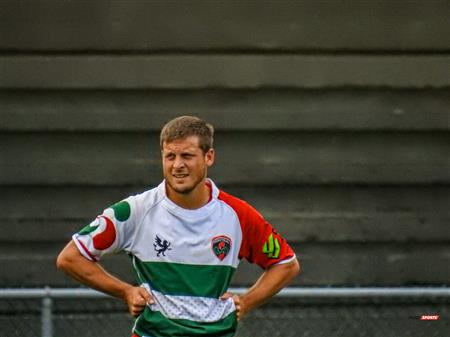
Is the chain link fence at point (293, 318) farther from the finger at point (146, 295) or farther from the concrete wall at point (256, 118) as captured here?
the finger at point (146, 295)

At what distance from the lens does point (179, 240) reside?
484 cm

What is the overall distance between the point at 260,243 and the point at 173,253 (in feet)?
1.22

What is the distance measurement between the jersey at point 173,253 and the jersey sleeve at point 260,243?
0.08m

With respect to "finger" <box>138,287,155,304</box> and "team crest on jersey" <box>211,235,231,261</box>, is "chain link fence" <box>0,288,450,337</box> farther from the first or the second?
"finger" <box>138,287,155,304</box>

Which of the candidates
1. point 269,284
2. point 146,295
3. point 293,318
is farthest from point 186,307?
point 293,318

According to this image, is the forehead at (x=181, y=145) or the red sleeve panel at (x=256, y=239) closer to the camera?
the forehead at (x=181, y=145)

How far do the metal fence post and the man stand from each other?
1877 millimetres

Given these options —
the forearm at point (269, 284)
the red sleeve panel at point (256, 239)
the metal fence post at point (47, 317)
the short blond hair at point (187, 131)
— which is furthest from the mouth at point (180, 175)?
the metal fence post at point (47, 317)

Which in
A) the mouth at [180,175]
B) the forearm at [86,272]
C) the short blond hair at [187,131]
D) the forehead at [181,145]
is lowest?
the forearm at [86,272]

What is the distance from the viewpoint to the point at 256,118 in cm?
743

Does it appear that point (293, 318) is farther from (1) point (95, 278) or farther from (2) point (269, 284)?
(1) point (95, 278)

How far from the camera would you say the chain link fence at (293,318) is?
7270 mm
